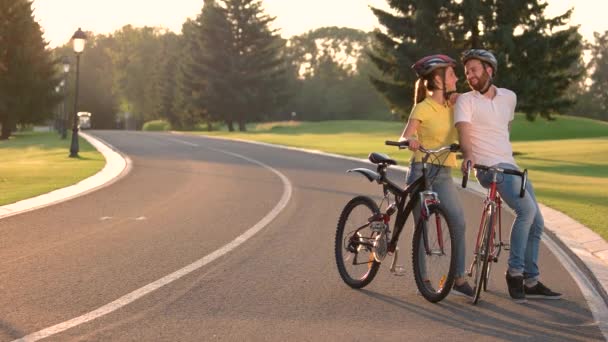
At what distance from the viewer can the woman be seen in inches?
288

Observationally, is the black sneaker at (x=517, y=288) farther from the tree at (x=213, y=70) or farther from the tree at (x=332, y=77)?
the tree at (x=332, y=77)

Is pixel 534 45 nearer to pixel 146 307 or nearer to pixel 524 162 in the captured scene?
pixel 524 162

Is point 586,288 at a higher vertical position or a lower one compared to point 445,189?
lower

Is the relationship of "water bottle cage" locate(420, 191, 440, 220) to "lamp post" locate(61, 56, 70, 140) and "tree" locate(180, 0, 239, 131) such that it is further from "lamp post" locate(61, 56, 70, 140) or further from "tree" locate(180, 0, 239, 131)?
"tree" locate(180, 0, 239, 131)

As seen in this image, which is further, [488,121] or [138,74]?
[138,74]

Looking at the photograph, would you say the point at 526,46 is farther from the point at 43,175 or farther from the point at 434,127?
the point at 434,127

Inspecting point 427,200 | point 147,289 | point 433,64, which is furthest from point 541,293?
point 147,289

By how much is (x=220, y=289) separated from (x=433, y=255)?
1.88 metres

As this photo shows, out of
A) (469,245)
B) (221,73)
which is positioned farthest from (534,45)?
(221,73)

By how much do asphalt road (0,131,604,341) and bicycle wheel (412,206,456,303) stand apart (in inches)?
5.6

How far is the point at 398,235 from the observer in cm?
768

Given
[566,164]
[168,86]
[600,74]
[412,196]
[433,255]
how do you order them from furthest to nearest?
[600,74]
[168,86]
[566,164]
[412,196]
[433,255]

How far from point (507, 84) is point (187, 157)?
14.6 m

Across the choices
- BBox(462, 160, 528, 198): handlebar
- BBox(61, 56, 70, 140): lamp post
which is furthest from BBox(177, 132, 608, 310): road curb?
BBox(61, 56, 70, 140): lamp post
